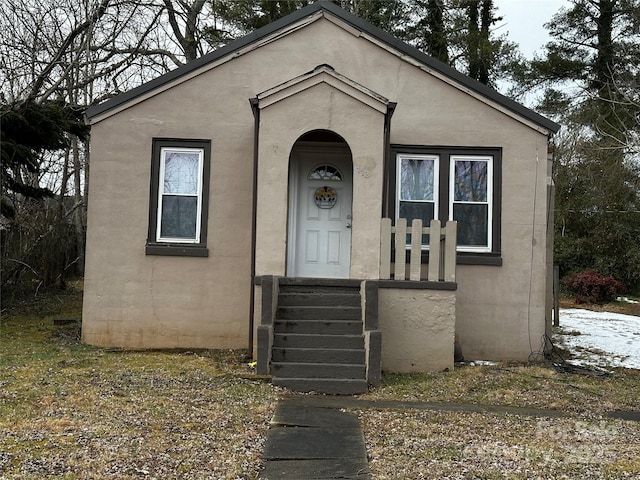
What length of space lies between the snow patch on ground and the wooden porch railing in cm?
319

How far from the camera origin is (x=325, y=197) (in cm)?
1079

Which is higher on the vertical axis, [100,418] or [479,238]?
[479,238]

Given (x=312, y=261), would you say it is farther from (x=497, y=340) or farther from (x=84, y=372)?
(x=84, y=372)

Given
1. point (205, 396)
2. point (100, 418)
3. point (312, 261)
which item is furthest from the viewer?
point (312, 261)

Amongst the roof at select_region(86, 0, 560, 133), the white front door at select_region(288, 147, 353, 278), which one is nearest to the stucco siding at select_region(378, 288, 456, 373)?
the white front door at select_region(288, 147, 353, 278)

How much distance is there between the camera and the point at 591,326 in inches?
579

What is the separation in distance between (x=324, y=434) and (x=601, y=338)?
909 centimetres

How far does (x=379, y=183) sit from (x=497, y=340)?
3250mm

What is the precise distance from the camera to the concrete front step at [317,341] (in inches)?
321

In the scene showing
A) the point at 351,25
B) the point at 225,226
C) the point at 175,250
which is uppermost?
the point at 351,25

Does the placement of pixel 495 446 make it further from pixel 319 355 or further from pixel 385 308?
pixel 385 308

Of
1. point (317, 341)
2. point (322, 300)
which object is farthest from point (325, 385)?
point (322, 300)

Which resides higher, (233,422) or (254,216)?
(254,216)

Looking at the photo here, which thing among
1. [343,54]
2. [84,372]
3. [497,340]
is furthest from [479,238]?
[84,372]
